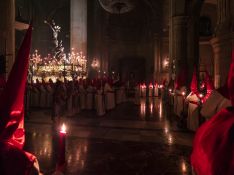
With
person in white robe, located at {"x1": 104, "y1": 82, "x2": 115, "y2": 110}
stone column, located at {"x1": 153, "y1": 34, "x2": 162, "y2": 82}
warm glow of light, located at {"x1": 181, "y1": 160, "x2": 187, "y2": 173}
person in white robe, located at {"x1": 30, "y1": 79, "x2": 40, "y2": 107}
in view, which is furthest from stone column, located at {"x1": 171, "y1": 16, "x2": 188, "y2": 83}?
warm glow of light, located at {"x1": 181, "y1": 160, "x2": 187, "y2": 173}

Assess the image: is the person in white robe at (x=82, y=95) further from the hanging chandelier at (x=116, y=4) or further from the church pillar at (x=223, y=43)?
the church pillar at (x=223, y=43)

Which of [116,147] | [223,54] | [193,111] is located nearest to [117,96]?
[193,111]

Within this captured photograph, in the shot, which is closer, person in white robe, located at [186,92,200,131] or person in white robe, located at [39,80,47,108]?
person in white robe, located at [186,92,200,131]

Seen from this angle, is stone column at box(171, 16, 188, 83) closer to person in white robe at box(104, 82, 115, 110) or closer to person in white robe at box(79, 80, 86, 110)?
person in white robe at box(104, 82, 115, 110)

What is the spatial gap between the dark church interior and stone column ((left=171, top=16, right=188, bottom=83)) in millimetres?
58

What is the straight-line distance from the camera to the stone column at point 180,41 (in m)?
16.2

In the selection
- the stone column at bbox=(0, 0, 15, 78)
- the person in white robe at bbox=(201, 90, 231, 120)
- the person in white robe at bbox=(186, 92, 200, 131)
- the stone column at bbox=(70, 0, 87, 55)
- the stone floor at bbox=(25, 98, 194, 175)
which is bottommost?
the stone floor at bbox=(25, 98, 194, 175)

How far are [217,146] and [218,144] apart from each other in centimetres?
2

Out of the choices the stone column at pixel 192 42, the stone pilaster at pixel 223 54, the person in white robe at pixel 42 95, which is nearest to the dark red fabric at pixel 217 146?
the stone pilaster at pixel 223 54

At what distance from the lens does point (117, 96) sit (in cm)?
1853

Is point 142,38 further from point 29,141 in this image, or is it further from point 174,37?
point 29,141

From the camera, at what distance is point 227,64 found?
754cm

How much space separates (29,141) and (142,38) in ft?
84.1

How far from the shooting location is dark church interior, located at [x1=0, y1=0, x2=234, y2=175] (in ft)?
7.15
